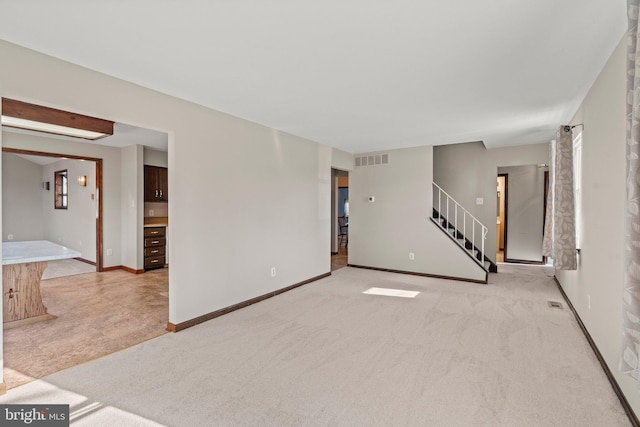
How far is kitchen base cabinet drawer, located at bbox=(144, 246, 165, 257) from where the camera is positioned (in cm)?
617

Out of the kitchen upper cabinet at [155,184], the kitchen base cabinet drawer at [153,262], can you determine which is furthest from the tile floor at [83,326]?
the kitchen upper cabinet at [155,184]

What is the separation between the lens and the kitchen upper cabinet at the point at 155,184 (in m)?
6.38

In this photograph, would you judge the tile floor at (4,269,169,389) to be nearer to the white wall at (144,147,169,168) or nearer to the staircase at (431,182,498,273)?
the white wall at (144,147,169,168)

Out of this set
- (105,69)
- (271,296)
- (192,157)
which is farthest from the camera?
(271,296)

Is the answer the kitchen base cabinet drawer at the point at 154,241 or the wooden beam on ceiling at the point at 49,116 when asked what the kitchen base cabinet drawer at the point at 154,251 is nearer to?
the kitchen base cabinet drawer at the point at 154,241

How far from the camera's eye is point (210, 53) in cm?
237

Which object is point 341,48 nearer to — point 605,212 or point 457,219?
point 605,212

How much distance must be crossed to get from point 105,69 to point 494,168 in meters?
6.38

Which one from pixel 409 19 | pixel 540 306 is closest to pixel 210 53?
pixel 409 19

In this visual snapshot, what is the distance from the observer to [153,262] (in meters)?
6.28

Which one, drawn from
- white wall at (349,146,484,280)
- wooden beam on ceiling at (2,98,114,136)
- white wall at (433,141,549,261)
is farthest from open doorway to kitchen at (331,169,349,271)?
wooden beam on ceiling at (2,98,114,136)

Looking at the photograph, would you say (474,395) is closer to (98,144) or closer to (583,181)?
(583,181)

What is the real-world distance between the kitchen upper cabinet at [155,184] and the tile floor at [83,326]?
1.91m

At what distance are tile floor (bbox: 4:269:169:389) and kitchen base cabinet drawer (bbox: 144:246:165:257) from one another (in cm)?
93
